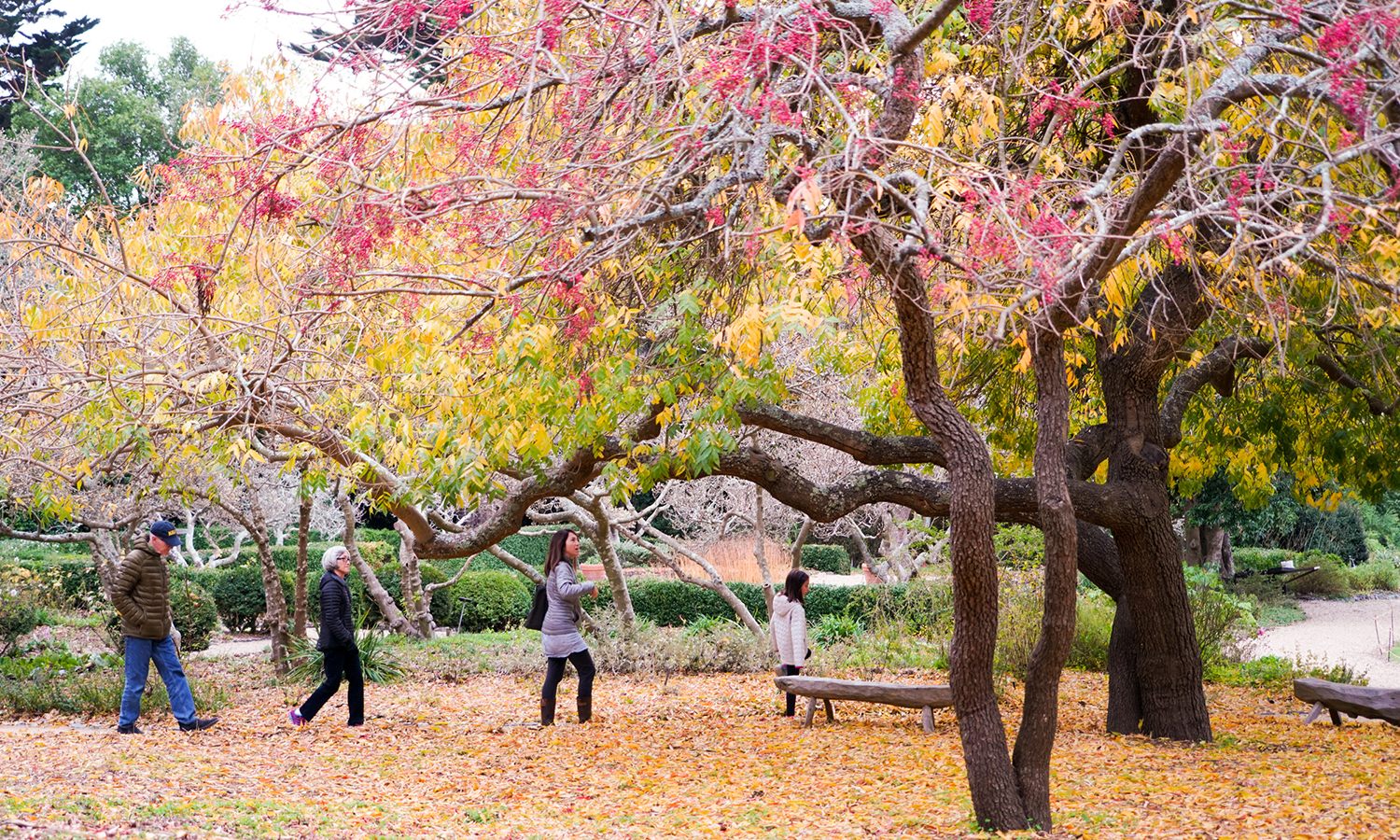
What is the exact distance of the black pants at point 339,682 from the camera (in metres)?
8.15

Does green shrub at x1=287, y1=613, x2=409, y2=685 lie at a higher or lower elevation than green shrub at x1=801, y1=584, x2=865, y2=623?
lower

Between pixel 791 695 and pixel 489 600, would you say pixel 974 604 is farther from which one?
pixel 489 600

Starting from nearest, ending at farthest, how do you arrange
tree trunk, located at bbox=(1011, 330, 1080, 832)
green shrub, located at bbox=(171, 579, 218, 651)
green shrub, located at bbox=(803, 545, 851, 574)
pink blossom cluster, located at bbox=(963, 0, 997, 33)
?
tree trunk, located at bbox=(1011, 330, 1080, 832), pink blossom cluster, located at bbox=(963, 0, 997, 33), green shrub, located at bbox=(171, 579, 218, 651), green shrub, located at bbox=(803, 545, 851, 574)

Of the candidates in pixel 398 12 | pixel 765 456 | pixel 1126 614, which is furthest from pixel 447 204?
pixel 1126 614

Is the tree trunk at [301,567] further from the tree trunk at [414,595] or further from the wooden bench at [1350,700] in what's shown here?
the wooden bench at [1350,700]

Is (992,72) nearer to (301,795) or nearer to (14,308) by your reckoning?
(301,795)

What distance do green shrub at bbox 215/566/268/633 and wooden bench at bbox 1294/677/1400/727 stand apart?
48.6 feet

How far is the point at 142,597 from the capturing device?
7.79 m

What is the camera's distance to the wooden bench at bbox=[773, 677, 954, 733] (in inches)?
315

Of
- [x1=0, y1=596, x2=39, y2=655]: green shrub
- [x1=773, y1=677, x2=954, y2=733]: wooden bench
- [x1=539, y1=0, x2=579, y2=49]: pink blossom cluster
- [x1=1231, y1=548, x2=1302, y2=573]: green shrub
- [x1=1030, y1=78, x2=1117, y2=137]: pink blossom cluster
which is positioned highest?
[x1=1030, y1=78, x2=1117, y2=137]: pink blossom cluster

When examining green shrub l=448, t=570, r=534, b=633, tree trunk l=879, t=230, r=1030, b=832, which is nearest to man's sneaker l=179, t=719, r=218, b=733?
tree trunk l=879, t=230, r=1030, b=832

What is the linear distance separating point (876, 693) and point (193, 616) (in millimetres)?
9399

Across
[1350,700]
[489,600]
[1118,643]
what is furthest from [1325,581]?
[1118,643]

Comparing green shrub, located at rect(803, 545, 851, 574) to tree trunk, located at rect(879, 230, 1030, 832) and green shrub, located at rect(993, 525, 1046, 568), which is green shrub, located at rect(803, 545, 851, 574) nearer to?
green shrub, located at rect(993, 525, 1046, 568)
